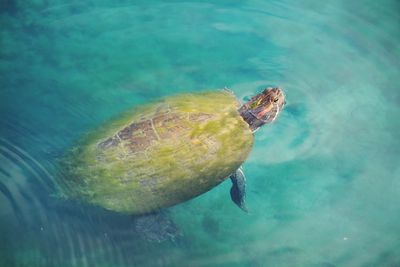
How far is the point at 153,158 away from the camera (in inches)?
90.6

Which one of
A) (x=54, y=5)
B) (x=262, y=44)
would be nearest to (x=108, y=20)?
(x=54, y=5)

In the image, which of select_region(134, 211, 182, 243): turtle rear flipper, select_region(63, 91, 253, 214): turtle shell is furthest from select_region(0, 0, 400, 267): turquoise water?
select_region(63, 91, 253, 214): turtle shell

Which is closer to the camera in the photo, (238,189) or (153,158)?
(153,158)

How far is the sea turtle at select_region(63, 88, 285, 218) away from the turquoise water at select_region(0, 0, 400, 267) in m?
0.27

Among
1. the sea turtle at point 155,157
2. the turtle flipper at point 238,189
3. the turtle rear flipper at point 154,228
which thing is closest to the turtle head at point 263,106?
the sea turtle at point 155,157

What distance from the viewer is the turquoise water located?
250 cm

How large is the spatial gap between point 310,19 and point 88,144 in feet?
9.24

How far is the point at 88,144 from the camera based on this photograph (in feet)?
7.91

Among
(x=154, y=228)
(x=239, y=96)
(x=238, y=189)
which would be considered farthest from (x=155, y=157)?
(x=239, y=96)

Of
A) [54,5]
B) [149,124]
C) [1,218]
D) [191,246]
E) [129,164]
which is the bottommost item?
[191,246]

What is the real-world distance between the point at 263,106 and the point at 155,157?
0.92 metres

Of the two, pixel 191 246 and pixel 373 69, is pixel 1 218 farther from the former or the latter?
pixel 373 69

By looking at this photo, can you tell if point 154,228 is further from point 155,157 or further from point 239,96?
point 239,96

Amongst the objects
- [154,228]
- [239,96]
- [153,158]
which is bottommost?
[154,228]
